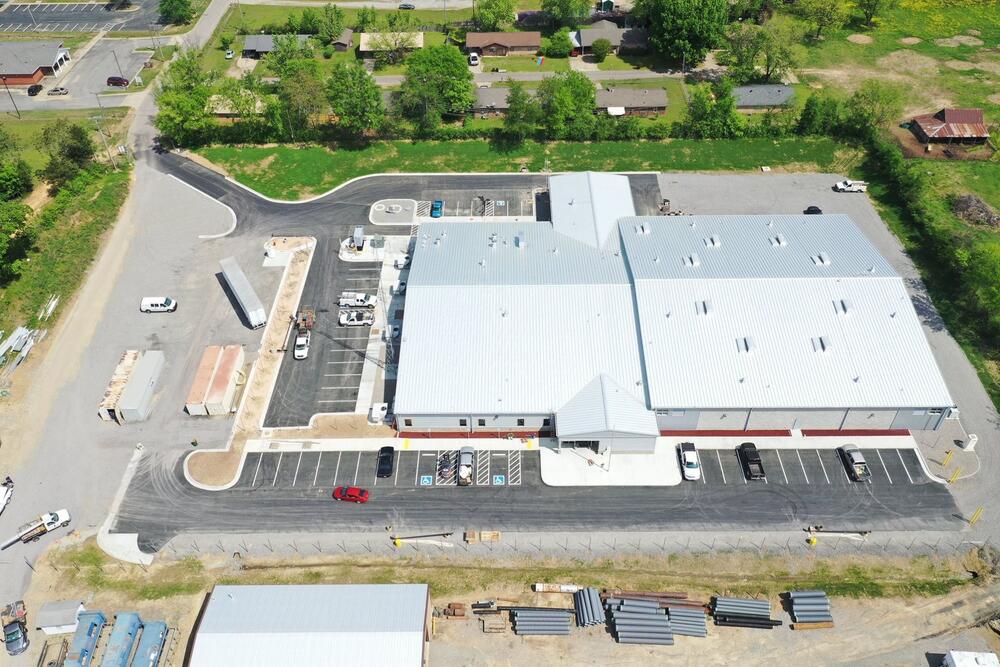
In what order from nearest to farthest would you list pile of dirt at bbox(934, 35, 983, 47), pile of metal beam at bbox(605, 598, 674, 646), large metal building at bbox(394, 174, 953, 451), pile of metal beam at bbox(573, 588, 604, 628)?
pile of metal beam at bbox(605, 598, 674, 646) < pile of metal beam at bbox(573, 588, 604, 628) < large metal building at bbox(394, 174, 953, 451) < pile of dirt at bbox(934, 35, 983, 47)

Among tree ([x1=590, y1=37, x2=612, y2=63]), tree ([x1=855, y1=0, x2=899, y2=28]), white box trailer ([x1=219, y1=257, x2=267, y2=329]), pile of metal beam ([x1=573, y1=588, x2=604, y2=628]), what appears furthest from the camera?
tree ([x1=855, y1=0, x2=899, y2=28])

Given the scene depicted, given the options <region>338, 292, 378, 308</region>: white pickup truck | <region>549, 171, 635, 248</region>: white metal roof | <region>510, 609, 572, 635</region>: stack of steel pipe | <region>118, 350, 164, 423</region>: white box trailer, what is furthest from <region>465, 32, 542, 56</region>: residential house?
<region>510, 609, 572, 635</region>: stack of steel pipe

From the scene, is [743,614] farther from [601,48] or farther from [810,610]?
[601,48]

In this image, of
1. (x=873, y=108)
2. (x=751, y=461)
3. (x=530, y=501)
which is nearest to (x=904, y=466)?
(x=751, y=461)

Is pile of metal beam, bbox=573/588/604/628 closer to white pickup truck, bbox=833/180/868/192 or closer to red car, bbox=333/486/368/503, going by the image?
red car, bbox=333/486/368/503

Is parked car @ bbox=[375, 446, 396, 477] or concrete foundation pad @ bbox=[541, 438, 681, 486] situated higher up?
parked car @ bbox=[375, 446, 396, 477]

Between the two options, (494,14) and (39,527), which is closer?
(39,527)
